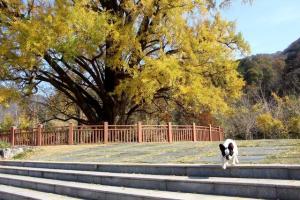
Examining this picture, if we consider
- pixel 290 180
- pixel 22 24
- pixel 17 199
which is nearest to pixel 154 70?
pixel 22 24

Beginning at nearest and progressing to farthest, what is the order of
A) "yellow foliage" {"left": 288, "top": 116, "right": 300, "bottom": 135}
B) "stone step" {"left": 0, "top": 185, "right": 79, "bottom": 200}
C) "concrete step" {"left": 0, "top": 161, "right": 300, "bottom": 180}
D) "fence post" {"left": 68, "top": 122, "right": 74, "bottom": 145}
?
"concrete step" {"left": 0, "top": 161, "right": 300, "bottom": 180} < "stone step" {"left": 0, "top": 185, "right": 79, "bottom": 200} < "fence post" {"left": 68, "top": 122, "right": 74, "bottom": 145} < "yellow foliage" {"left": 288, "top": 116, "right": 300, "bottom": 135}

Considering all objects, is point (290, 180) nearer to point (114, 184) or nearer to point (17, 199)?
point (114, 184)

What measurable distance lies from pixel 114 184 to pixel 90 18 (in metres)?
11.5

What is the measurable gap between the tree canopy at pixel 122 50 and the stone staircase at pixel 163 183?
901 cm

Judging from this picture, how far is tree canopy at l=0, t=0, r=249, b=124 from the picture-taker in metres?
18.1

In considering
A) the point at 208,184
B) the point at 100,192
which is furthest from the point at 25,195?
the point at 208,184

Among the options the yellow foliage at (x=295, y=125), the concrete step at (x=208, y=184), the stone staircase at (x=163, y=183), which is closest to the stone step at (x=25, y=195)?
the stone staircase at (x=163, y=183)

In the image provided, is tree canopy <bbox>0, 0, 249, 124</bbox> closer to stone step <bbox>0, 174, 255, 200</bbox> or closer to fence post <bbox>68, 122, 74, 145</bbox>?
fence post <bbox>68, 122, 74, 145</bbox>

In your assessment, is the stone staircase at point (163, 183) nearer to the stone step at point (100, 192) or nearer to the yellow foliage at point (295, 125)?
the stone step at point (100, 192)

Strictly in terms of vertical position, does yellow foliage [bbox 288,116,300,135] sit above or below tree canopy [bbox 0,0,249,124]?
below

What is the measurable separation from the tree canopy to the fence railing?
1.75 m

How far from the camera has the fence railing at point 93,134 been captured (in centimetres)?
1809

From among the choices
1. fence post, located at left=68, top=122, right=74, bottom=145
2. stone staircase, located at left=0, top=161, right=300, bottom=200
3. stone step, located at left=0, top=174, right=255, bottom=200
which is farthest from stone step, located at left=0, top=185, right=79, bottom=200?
fence post, located at left=68, top=122, right=74, bottom=145

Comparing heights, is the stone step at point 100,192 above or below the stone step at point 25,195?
above
